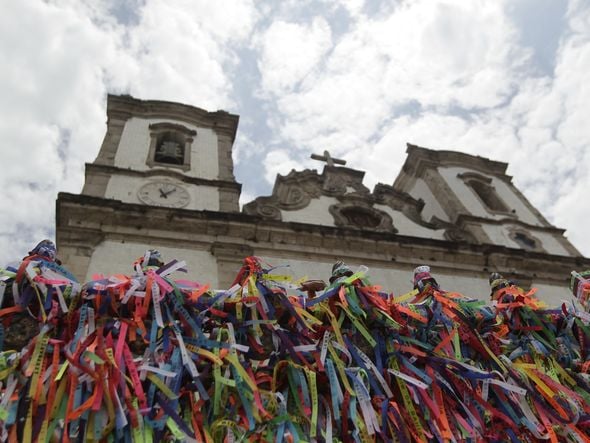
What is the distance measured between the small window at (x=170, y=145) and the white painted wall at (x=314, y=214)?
8.96ft

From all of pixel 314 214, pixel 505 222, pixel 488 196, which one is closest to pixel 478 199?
pixel 488 196

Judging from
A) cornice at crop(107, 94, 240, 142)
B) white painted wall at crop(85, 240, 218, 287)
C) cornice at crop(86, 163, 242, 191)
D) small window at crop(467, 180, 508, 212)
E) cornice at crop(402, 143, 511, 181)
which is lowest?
white painted wall at crop(85, 240, 218, 287)

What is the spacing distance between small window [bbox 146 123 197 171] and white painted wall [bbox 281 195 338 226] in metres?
2.73

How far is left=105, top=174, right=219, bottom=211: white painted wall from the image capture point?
10117mm

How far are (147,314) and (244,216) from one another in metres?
6.26

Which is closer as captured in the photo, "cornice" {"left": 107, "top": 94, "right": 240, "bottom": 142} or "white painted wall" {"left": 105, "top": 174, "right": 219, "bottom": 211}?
"white painted wall" {"left": 105, "top": 174, "right": 219, "bottom": 211}

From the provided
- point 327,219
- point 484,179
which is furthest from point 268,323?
point 484,179

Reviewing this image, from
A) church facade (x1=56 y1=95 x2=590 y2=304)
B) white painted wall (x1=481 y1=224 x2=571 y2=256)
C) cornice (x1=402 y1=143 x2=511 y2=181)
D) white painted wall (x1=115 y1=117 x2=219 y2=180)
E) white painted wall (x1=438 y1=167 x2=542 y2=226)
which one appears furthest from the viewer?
cornice (x1=402 y1=143 x2=511 y2=181)

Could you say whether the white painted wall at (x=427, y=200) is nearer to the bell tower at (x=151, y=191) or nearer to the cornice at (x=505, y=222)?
the cornice at (x=505, y=222)

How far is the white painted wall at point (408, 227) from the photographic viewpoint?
12.0m

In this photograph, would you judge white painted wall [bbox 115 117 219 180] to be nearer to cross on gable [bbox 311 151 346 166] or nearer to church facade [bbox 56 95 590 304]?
church facade [bbox 56 95 590 304]

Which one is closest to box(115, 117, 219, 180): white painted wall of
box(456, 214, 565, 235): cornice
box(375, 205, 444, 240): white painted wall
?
box(375, 205, 444, 240): white painted wall

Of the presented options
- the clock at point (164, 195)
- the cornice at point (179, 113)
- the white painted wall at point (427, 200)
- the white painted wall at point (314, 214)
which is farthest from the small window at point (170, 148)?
the white painted wall at point (427, 200)

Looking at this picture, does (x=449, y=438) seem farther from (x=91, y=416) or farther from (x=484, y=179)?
(x=484, y=179)
